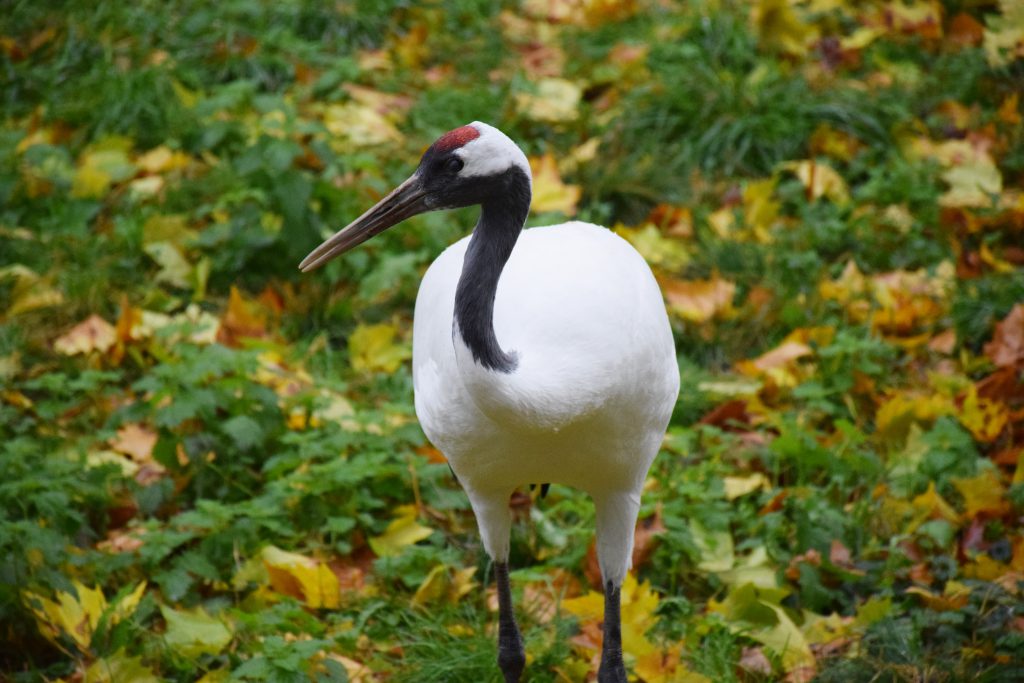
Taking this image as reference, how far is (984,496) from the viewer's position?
372 centimetres

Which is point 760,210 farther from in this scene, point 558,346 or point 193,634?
point 193,634

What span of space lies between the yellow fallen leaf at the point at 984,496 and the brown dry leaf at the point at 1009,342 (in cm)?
75

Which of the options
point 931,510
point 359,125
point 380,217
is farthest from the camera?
point 359,125

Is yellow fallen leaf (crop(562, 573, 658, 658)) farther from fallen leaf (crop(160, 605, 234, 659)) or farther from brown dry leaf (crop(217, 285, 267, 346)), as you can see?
brown dry leaf (crop(217, 285, 267, 346))

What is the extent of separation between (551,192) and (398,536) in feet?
7.10

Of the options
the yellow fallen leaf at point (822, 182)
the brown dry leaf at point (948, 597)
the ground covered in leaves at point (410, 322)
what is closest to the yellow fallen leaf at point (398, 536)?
the ground covered in leaves at point (410, 322)

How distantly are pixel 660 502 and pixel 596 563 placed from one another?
1.28 feet

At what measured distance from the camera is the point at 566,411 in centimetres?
264

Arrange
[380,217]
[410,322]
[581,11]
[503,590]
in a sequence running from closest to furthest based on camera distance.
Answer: [380,217] < [503,590] < [410,322] < [581,11]

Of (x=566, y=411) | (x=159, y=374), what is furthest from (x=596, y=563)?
(x=159, y=374)

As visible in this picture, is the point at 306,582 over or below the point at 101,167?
below

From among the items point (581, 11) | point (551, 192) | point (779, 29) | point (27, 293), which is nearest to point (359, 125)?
point (551, 192)

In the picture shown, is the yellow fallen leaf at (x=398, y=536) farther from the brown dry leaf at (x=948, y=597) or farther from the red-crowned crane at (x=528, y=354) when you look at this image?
the brown dry leaf at (x=948, y=597)

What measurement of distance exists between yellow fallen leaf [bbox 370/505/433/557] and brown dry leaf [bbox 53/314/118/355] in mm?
1539
